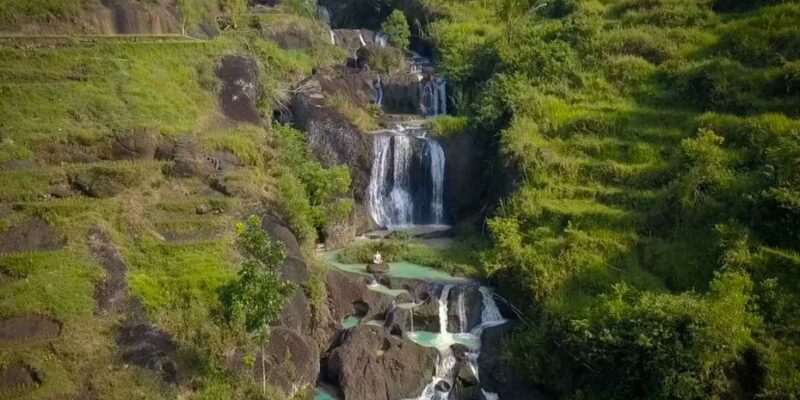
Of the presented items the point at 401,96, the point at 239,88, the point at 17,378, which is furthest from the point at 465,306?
the point at 401,96

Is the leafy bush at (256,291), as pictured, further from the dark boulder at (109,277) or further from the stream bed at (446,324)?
the stream bed at (446,324)

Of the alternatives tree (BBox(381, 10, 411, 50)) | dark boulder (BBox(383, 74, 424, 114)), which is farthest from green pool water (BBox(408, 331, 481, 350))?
tree (BBox(381, 10, 411, 50))

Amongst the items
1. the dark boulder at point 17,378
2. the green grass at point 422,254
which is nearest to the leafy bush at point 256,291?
the dark boulder at point 17,378

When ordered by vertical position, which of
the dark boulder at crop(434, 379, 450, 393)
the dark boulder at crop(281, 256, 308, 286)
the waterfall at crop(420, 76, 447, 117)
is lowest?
the dark boulder at crop(434, 379, 450, 393)

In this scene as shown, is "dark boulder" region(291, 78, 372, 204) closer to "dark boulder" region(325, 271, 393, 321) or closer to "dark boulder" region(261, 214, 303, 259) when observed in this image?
"dark boulder" region(261, 214, 303, 259)

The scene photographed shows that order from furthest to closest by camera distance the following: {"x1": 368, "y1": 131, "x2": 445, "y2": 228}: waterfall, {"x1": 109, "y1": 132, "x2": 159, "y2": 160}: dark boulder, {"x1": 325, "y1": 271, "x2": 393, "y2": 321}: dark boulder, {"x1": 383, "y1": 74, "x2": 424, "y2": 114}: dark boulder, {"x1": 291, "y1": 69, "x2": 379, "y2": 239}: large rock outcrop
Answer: {"x1": 383, "y1": 74, "x2": 424, "y2": 114}: dark boulder → {"x1": 368, "y1": 131, "x2": 445, "y2": 228}: waterfall → {"x1": 291, "y1": 69, "x2": 379, "y2": 239}: large rock outcrop → {"x1": 109, "y1": 132, "x2": 159, "y2": 160}: dark boulder → {"x1": 325, "y1": 271, "x2": 393, "y2": 321}: dark boulder

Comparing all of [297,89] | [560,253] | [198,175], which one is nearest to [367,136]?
[297,89]

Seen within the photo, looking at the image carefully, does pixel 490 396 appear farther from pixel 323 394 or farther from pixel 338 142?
pixel 338 142

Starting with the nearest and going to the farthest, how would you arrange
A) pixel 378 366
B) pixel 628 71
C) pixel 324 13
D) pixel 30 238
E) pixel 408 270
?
pixel 30 238, pixel 378 366, pixel 408 270, pixel 628 71, pixel 324 13
